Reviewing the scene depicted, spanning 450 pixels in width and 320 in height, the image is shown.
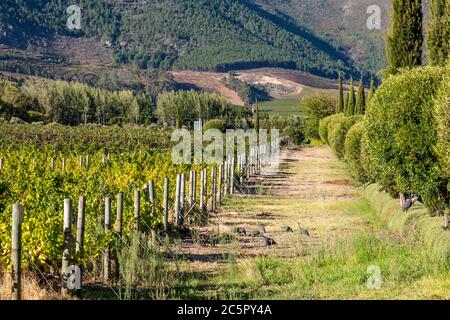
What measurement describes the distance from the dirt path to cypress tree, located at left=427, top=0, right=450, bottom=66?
4.53m

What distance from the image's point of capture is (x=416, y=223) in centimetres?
1501

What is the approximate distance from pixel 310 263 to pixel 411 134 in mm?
4125

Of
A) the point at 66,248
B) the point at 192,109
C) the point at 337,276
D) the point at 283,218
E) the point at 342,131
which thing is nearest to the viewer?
the point at 66,248

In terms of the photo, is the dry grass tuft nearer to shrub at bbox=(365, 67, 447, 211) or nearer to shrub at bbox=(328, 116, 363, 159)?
shrub at bbox=(365, 67, 447, 211)

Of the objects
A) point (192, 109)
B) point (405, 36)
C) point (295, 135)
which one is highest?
point (192, 109)

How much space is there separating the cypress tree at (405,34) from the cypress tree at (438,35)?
2.60 metres

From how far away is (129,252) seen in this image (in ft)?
35.8

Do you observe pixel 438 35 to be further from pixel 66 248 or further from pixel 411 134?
pixel 66 248

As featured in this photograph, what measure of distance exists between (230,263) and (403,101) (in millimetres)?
5547

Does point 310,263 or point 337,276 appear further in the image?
point 310,263

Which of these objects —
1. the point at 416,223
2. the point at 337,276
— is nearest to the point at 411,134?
the point at 416,223

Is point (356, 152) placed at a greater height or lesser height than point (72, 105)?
lesser

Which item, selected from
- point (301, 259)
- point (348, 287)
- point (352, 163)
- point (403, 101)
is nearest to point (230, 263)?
point (301, 259)
